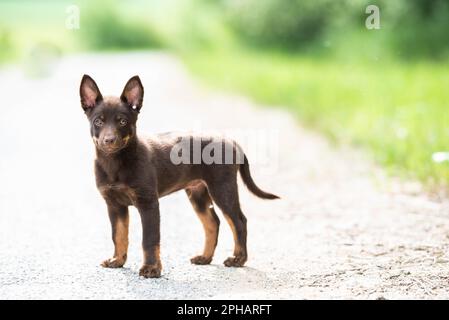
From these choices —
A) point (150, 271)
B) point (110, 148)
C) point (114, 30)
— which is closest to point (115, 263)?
point (150, 271)

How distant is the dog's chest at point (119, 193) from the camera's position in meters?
5.38

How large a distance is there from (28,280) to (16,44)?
65.8 ft

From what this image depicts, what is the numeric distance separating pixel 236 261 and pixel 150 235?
74 cm

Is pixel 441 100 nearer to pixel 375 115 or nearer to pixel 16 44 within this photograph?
pixel 375 115

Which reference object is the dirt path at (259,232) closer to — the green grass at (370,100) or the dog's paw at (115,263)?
the dog's paw at (115,263)

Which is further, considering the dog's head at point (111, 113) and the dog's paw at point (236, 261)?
the dog's paw at point (236, 261)

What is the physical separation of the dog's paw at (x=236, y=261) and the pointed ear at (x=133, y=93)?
1.28 m

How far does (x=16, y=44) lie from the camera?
2453 cm

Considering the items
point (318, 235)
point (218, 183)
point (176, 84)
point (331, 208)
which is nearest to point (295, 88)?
point (176, 84)

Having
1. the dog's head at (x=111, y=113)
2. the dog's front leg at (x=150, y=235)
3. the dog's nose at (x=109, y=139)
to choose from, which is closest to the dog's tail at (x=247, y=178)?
the dog's front leg at (x=150, y=235)

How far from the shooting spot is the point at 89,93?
5.36 metres

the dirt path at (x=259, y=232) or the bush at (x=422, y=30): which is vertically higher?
the bush at (x=422, y=30)

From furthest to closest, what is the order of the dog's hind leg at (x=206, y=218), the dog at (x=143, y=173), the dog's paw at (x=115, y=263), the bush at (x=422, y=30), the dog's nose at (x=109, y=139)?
the bush at (x=422, y=30) < the dog's hind leg at (x=206, y=218) < the dog's paw at (x=115, y=263) < the dog at (x=143, y=173) < the dog's nose at (x=109, y=139)

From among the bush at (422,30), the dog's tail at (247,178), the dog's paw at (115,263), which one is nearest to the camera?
the dog's paw at (115,263)
